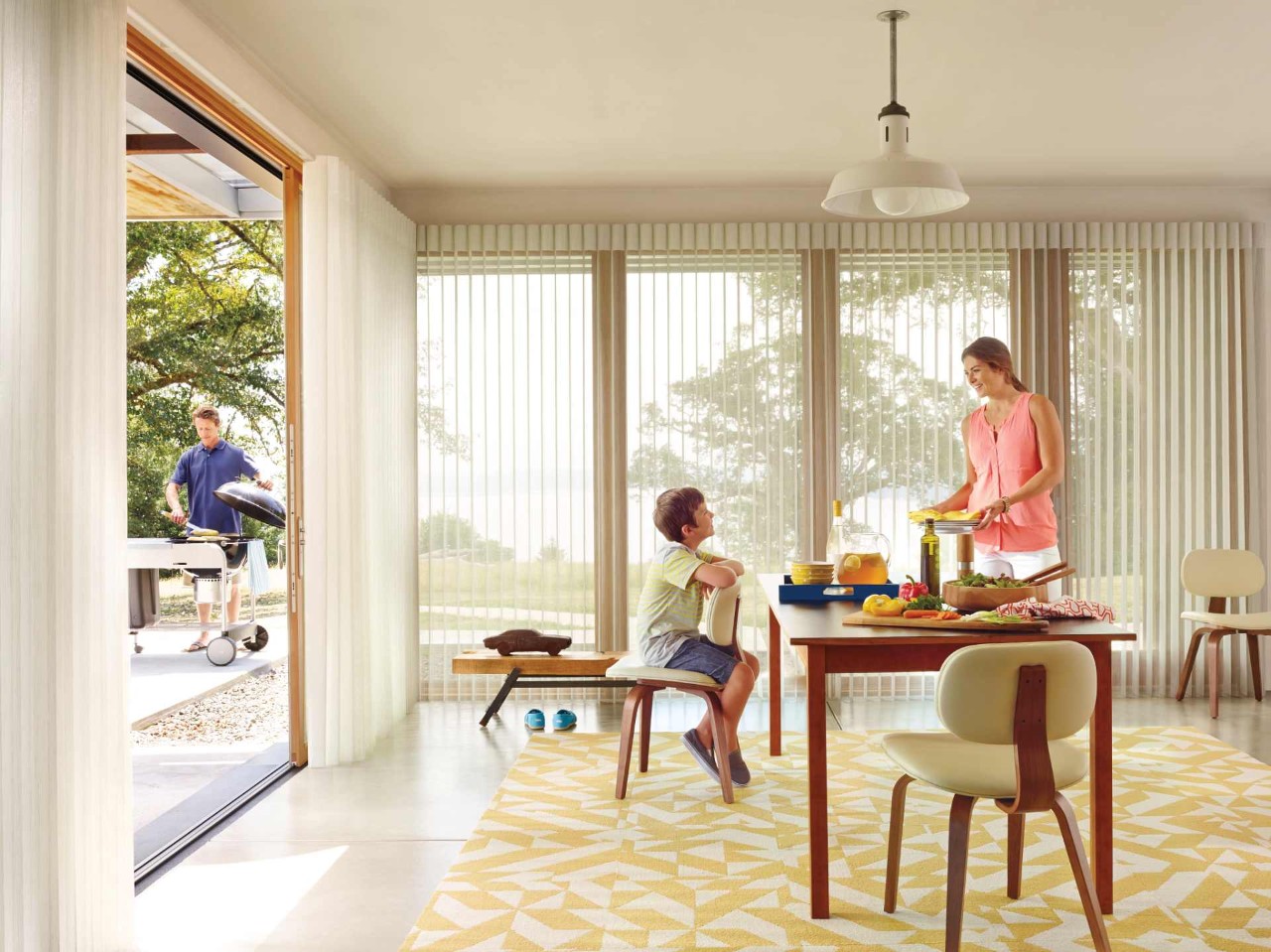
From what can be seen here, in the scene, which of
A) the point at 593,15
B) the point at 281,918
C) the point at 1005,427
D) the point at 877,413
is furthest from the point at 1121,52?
the point at 281,918

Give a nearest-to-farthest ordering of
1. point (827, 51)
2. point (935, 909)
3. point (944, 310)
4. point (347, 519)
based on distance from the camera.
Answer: point (935, 909), point (827, 51), point (347, 519), point (944, 310)

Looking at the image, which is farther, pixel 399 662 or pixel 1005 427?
pixel 399 662

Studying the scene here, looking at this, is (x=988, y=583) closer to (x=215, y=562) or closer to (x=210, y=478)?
(x=215, y=562)

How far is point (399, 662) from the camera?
5.32 metres

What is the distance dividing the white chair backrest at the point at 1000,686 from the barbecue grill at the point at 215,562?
4784 millimetres

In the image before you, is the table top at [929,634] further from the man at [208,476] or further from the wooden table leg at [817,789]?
the man at [208,476]

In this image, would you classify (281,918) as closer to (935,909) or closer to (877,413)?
(935,909)

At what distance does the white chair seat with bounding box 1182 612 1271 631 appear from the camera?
5.10 m

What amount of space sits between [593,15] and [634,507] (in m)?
2.82

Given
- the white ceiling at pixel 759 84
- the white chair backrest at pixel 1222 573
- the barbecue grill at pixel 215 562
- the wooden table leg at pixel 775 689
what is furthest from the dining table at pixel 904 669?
the barbecue grill at pixel 215 562

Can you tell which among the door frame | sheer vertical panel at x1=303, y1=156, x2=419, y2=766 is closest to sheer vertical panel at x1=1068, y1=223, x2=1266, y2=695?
sheer vertical panel at x1=303, y1=156, x2=419, y2=766

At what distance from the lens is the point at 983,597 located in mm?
3039

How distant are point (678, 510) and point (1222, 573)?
10.6ft

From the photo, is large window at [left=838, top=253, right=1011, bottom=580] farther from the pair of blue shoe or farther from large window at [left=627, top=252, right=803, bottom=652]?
the pair of blue shoe
